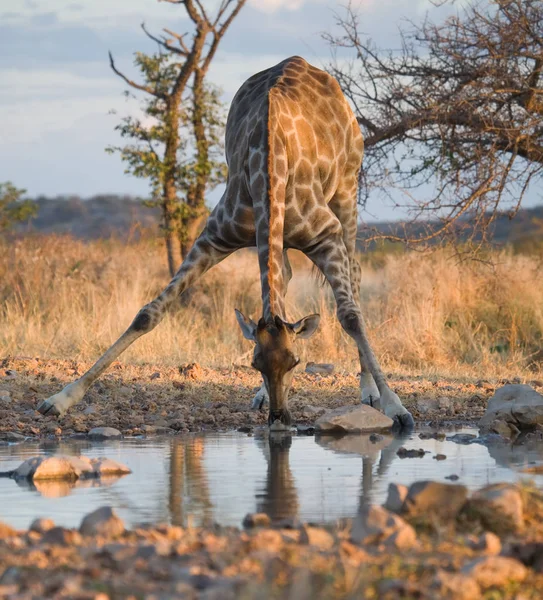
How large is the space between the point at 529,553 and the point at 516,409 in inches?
170

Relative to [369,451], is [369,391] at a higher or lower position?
higher

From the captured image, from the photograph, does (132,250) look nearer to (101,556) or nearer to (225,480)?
(225,480)

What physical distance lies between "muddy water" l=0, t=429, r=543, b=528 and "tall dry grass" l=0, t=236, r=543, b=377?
376 cm

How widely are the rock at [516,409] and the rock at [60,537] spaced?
15.2 feet

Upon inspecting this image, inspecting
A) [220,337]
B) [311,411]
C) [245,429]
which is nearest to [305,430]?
[245,429]

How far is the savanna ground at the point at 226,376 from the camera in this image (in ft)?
10.9

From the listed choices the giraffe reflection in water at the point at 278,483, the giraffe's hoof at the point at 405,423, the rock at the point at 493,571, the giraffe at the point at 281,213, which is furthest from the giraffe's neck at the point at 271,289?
the rock at the point at 493,571

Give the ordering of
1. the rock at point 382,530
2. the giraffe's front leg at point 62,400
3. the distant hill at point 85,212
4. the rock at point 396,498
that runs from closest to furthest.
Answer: the rock at point 382,530 → the rock at point 396,498 → the giraffe's front leg at point 62,400 → the distant hill at point 85,212

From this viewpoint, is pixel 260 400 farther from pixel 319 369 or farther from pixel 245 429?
pixel 319 369

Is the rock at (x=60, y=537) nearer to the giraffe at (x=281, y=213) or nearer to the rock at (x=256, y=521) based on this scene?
the rock at (x=256, y=521)

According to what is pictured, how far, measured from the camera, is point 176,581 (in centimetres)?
326

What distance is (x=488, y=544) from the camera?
12.0 ft

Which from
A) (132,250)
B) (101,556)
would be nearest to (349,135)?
(101,556)

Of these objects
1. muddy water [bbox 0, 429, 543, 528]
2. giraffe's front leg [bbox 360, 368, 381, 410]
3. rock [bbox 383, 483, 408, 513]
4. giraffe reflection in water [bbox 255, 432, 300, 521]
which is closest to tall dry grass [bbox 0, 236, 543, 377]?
giraffe's front leg [bbox 360, 368, 381, 410]
